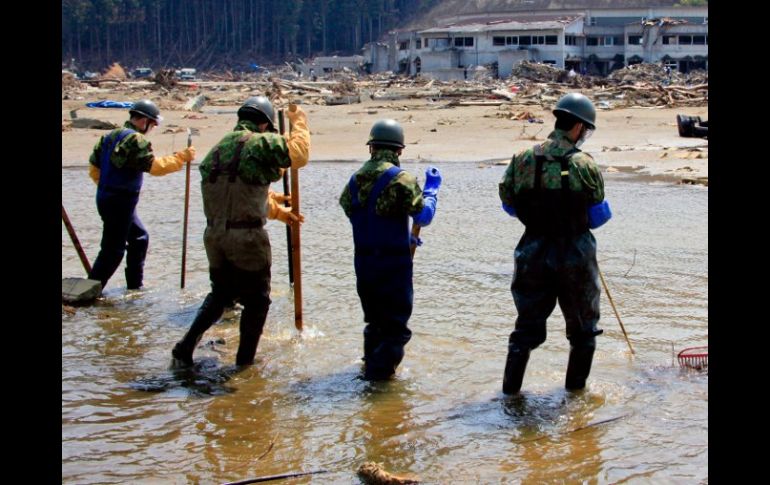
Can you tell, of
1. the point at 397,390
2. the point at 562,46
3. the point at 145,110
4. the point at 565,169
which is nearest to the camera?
the point at 565,169

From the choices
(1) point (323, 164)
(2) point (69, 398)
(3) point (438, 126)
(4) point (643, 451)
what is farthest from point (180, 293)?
(3) point (438, 126)

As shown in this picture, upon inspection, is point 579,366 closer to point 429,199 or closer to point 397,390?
point 397,390

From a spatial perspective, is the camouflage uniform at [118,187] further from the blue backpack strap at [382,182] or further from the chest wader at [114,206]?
the blue backpack strap at [382,182]

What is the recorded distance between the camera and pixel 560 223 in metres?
5.34

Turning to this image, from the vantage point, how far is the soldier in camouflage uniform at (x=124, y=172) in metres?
8.04

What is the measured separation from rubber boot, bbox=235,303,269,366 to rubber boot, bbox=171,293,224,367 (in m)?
0.18

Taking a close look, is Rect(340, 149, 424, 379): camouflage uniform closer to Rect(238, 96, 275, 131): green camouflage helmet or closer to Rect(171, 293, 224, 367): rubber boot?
Rect(238, 96, 275, 131): green camouflage helmet

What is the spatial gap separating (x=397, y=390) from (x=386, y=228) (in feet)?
3.43

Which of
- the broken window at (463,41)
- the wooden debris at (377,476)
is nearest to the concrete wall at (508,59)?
the broken window at (463,41)

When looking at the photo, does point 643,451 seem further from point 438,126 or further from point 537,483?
point 438,126

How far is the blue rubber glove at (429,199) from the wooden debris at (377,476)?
1823 millimetres

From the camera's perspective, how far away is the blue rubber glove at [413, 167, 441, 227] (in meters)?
5.89

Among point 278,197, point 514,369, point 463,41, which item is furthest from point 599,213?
point 463,41
